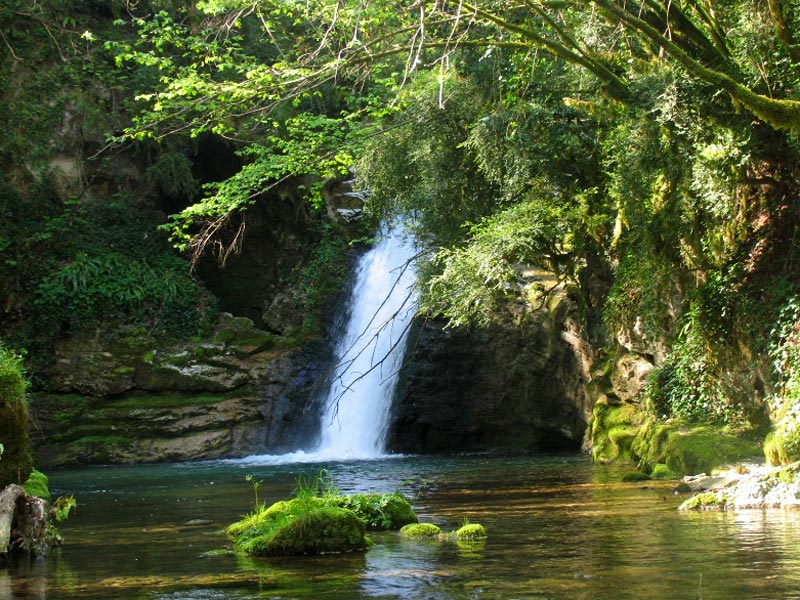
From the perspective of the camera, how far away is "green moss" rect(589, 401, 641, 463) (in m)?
15.4

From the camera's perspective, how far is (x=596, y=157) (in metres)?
15.6

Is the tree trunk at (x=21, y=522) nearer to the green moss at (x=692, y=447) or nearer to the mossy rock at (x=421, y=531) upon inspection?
the mossy rock at (x=421, y=531)

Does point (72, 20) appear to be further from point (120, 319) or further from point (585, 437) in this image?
point (585, 437)

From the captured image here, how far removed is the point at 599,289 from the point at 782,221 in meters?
5.58

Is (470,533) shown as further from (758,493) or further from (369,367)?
(369,367)

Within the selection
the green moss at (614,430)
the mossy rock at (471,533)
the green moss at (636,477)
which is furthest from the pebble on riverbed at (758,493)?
the green moss at (614,430)

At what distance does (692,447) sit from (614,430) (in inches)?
157

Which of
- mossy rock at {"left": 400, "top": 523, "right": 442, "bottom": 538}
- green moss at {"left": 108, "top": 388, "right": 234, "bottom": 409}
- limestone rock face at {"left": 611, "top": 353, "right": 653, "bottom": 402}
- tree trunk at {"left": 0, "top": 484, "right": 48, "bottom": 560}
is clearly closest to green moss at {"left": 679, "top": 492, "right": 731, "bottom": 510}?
mossy rock at {"left": 400, "top": 523, "right": 442, "bottom": 538}

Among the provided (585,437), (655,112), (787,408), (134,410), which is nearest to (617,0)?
(655,112)

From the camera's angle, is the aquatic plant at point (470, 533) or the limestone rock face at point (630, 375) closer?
the aquatic plant at point (470, 533)

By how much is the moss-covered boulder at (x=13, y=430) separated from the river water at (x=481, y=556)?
83 cm

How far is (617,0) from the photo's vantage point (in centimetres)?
1247

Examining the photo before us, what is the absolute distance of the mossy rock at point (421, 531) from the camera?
26.1 feet

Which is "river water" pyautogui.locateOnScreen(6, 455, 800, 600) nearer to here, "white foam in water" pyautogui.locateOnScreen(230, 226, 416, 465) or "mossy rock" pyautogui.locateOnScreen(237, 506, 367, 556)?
"mossy rock" pyautogui.locateOnScreen(237, 506, 367, 556)
